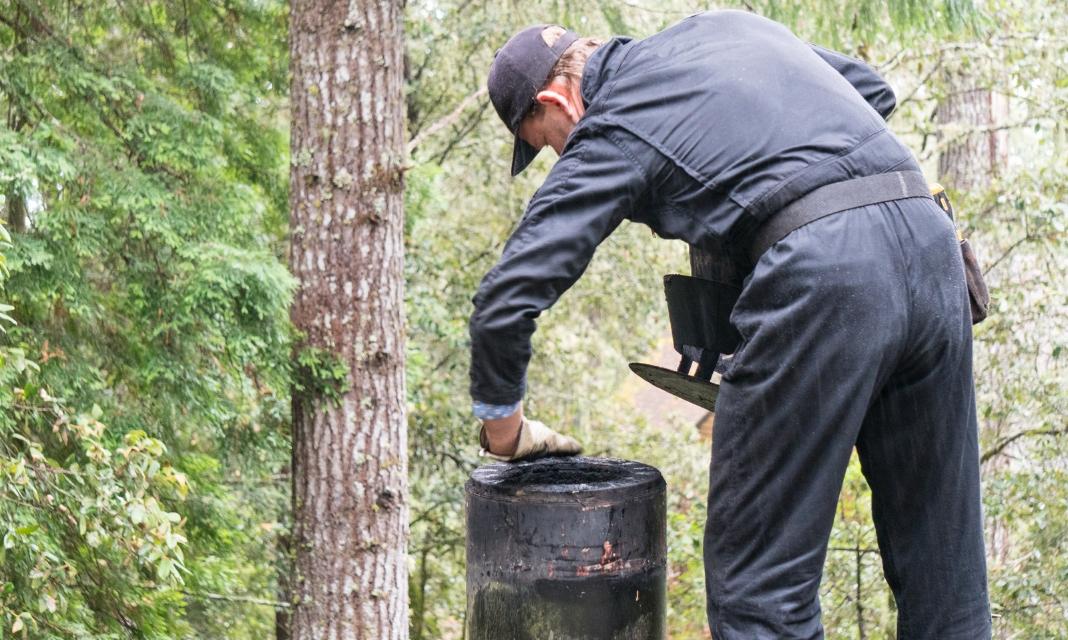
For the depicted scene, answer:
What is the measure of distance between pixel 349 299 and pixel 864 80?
8.10 ft

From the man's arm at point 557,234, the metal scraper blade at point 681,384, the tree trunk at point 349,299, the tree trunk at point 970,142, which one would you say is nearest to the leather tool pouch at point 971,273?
the metal scraper blade at point 681,384

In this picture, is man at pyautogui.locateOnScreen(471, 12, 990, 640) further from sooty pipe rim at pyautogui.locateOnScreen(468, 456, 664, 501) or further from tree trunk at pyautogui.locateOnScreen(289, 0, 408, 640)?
tree trunk at pyautogui.locateOnScreen(289, 0, 408, 640)

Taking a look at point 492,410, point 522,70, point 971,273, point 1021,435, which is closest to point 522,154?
point 522,70

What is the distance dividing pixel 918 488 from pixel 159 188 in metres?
3.11

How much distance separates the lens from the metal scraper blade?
2.81 metres

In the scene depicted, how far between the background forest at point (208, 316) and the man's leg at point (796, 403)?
1649 millimetres

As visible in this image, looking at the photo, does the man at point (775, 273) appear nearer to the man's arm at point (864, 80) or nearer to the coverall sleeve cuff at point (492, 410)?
the coverall sleeve cuff at point (492, 410)

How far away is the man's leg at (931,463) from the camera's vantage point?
7.80ft

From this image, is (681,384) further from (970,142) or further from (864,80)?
(970,142)

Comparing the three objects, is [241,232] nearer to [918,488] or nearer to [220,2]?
[220,2]

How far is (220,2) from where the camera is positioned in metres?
5.08

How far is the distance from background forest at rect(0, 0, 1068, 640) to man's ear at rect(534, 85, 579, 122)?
1518 mm

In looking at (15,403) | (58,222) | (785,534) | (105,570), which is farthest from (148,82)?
(785,534)

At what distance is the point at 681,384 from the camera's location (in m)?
2.89
